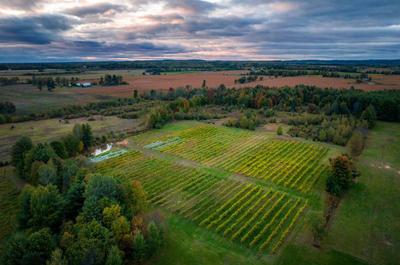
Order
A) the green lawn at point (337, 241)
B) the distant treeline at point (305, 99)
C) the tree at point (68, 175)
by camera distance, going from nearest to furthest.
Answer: the green lawn at point (337, 241)
the tree at point (68, 175)
the distant treeline at point (305, 99)

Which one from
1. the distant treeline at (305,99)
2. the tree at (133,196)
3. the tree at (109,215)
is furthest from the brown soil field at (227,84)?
the tree at (109,215)

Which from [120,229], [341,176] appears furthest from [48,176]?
[341,176]

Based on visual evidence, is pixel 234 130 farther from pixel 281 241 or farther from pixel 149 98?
pixel 149 98

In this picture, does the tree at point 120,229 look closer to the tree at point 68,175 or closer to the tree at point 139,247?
the tree at point 139,247

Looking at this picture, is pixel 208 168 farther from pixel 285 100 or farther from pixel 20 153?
pixel 285 100

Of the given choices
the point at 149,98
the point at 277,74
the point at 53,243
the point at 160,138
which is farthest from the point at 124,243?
the point at 277,74
